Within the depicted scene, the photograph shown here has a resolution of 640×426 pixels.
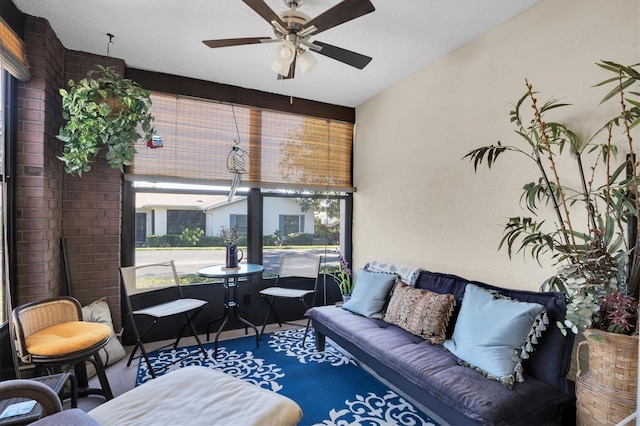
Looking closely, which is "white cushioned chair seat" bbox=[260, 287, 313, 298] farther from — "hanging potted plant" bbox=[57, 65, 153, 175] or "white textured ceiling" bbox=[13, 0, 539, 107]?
"white textured ceiling" bbox=[13, 0, 539, 107]

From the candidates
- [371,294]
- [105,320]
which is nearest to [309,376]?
[371,294]

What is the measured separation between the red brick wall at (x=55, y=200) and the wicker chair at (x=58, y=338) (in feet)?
1.02

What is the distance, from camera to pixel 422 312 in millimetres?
2508

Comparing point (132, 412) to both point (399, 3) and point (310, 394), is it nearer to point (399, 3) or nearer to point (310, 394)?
point (310, 394)

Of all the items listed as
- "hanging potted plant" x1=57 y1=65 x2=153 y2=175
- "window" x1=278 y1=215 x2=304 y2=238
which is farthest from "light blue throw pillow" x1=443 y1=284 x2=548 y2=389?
"hanging potted plant" x1=57 y1=65 x2=153 y2=175

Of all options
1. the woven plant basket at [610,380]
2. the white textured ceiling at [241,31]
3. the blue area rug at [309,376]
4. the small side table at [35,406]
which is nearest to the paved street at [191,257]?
the blue area rug at [309,376]

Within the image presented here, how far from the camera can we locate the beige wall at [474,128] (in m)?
2.04

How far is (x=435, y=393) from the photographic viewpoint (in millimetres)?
1837

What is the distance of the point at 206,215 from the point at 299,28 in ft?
7.82

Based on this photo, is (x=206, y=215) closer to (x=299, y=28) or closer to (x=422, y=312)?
(x=299, y=28)

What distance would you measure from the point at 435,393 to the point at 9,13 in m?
3.68

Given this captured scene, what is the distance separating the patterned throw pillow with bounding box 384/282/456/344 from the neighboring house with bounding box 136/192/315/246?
1.79 m

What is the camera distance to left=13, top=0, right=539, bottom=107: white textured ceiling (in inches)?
91.4

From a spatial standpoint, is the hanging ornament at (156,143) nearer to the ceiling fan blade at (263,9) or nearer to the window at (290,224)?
the window at (290,224)
